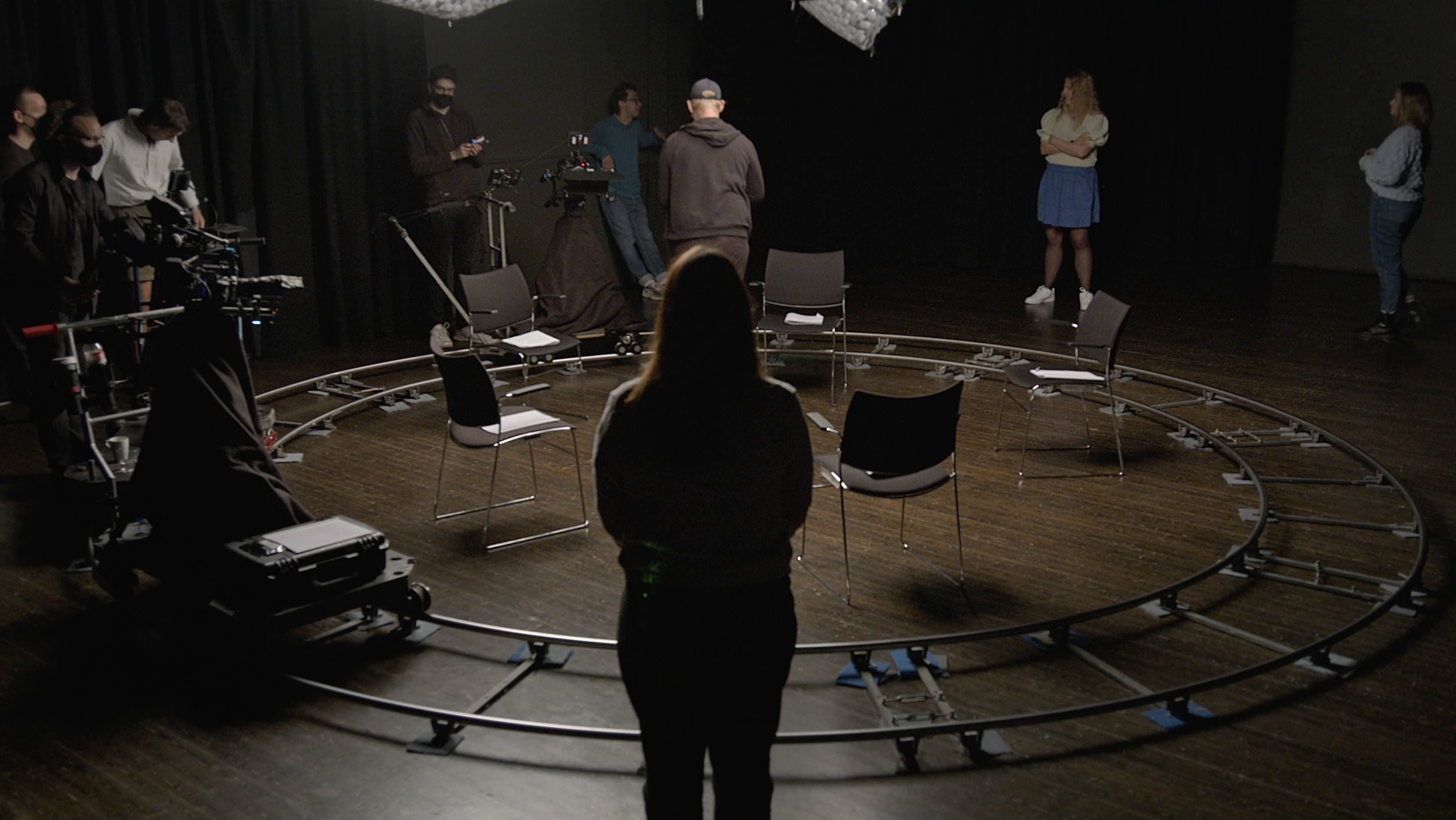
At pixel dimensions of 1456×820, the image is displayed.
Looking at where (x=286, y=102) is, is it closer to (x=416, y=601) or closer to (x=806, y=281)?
(x=806, y=281)

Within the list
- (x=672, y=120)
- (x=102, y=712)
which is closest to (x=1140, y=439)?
(x=102, y=712)

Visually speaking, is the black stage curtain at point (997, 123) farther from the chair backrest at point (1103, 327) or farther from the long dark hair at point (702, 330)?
the long dark hair at point (702, 330)

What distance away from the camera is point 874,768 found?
3508mm

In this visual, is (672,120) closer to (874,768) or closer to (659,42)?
(659,42)

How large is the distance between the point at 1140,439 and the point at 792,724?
3.58m

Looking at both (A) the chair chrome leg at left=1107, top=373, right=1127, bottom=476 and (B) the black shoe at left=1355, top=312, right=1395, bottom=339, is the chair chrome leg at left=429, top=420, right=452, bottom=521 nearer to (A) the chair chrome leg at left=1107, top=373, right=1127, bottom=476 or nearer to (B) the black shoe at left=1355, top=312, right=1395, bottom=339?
(A) the chair chrome leg at left=1107, top=373, right=1127, bottom=476

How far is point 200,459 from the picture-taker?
13.8 ft

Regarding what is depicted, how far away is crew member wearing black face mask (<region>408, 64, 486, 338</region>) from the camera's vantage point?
28.3ft

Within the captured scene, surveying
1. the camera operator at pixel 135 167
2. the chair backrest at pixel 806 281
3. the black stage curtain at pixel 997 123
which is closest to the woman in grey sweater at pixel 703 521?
the chair backrest at pixel 806 281

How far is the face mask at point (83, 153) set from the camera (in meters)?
5.83

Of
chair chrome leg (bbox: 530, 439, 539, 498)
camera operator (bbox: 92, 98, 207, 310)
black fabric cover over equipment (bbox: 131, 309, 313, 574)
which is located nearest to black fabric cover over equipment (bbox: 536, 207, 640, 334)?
chair chrome leg (bbox: 530, 439, 539, 498)

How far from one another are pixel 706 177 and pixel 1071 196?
3.39 m

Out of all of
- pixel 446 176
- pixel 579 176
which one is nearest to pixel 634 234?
pixel 579 176

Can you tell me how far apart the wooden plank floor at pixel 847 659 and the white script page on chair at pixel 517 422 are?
43 cm
